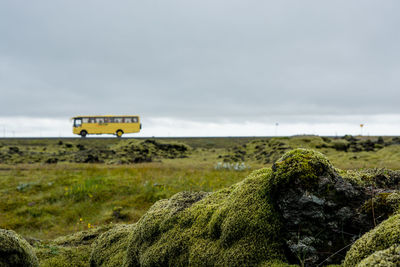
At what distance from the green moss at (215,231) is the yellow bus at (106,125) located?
58.9m

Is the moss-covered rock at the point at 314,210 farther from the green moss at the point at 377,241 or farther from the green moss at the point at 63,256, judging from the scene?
the green moss at the point at 63,256

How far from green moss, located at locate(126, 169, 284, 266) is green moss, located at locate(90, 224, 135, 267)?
494 millimetres

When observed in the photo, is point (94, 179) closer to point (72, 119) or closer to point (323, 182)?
point (323, 182)

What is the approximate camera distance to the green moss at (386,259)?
2027 mm

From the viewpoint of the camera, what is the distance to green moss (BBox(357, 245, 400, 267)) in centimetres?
203

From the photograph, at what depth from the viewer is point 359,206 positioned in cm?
342

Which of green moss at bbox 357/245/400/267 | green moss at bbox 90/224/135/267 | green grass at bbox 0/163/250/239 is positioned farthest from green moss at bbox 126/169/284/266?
green grass at bbox 0/163/250/239

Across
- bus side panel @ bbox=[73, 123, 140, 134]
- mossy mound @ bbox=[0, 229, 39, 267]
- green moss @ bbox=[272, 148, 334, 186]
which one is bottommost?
mossy mound @ bbox=[0, 229, 39, 267]

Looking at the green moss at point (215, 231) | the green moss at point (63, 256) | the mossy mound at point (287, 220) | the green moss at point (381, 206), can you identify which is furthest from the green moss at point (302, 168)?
the green moss at point (63, 256)

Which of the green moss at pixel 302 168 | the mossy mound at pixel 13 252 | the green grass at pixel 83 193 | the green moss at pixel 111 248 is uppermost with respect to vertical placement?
the green moss at pixel 302 168

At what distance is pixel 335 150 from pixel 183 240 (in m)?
30.4

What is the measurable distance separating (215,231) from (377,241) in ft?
6.44

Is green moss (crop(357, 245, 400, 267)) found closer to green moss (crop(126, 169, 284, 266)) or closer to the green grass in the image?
green moss (crop(126, 169, 284, 266))

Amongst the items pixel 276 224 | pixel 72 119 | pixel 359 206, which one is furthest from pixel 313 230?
pixel 72 119
